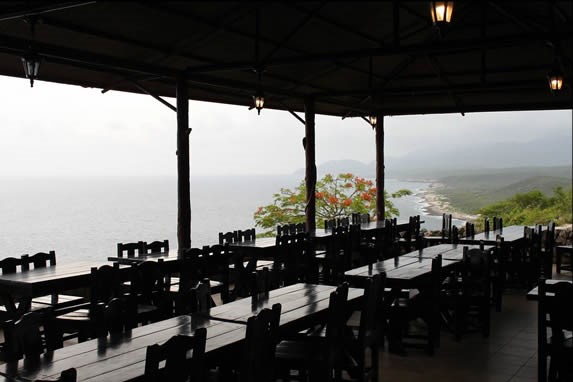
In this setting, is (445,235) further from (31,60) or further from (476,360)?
(31,60)

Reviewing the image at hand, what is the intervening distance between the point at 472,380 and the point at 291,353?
1954 millimetres

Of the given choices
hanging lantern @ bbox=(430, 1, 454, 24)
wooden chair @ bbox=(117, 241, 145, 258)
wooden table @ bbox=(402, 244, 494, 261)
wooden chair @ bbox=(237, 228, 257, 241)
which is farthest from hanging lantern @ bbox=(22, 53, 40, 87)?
wooden table @ bbox=(402, 244, 494, 261)

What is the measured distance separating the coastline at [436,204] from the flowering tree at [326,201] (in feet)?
4.16

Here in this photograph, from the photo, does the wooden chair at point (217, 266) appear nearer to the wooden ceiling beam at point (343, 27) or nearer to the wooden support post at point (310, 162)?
the wooden ceiling beam at point (343, 27)

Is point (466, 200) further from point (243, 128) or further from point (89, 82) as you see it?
point (243, 128)

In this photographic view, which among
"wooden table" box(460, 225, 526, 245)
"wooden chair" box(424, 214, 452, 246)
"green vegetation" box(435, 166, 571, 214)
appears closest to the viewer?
"green vegetation" box(435, 166, 571, 214)

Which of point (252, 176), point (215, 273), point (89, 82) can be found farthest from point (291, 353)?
point (252, 176)

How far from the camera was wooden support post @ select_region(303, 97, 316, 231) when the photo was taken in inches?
511

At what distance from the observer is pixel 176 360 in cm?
270

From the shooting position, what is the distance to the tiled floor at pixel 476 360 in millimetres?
5574

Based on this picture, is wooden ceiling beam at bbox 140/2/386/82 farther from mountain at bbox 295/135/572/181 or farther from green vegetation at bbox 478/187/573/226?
green vegetation at bbox 478/187/573/226

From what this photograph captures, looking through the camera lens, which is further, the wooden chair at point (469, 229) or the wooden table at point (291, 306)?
the wooden chair at point (469, 229)

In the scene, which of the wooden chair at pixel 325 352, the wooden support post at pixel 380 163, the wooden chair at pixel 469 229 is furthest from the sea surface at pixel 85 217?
the wooden chair at pixel 469 229

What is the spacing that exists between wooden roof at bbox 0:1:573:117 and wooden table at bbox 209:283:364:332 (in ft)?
8.73
